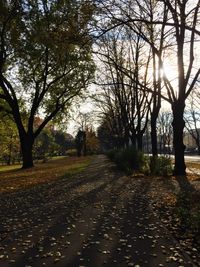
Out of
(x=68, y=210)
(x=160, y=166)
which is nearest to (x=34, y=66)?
(x=160, y=166)

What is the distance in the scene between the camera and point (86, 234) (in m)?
7.86

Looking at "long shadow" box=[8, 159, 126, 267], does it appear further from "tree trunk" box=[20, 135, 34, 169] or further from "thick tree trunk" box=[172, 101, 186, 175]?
"tree trunk" box=[20, 135, 34, 169]

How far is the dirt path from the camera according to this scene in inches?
245

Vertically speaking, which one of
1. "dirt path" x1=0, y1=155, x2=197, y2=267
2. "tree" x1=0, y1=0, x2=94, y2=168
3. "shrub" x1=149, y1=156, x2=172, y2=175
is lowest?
"dirt path" x1=0, y1=155, x2=197, y2=267

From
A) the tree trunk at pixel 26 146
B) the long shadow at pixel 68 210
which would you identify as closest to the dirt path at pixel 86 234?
the long shadow at pixel 68 210

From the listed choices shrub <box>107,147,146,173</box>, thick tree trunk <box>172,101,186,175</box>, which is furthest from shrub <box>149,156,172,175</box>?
shrub <box>107,147,146,173</box>

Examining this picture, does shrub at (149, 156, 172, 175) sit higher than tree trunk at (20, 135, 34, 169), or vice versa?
tree trunk at (20, 135, 34, 169)

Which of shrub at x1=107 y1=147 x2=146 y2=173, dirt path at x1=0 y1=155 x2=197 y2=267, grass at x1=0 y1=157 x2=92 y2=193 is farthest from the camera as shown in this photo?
shrub at x1=107 y1=147 x2=146 y2=173

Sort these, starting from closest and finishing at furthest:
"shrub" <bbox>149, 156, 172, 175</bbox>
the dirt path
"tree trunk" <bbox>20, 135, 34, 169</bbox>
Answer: the dirt path < "shrub" <bbox>149, 156, 172, 175</bbox> < "tree trunk" <bbox>20, 135, 34, 169</bbox>

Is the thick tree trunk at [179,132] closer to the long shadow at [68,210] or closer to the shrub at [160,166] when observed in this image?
the shrub at [160,166]

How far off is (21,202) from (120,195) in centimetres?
322

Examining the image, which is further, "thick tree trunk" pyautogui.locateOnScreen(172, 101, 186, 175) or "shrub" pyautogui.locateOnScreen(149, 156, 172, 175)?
"shrub" pyautogui.locateOnScreen(149, 156, 172, 175)

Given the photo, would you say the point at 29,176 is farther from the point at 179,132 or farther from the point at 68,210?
the point at 68,210

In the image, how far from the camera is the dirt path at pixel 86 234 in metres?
6.22
